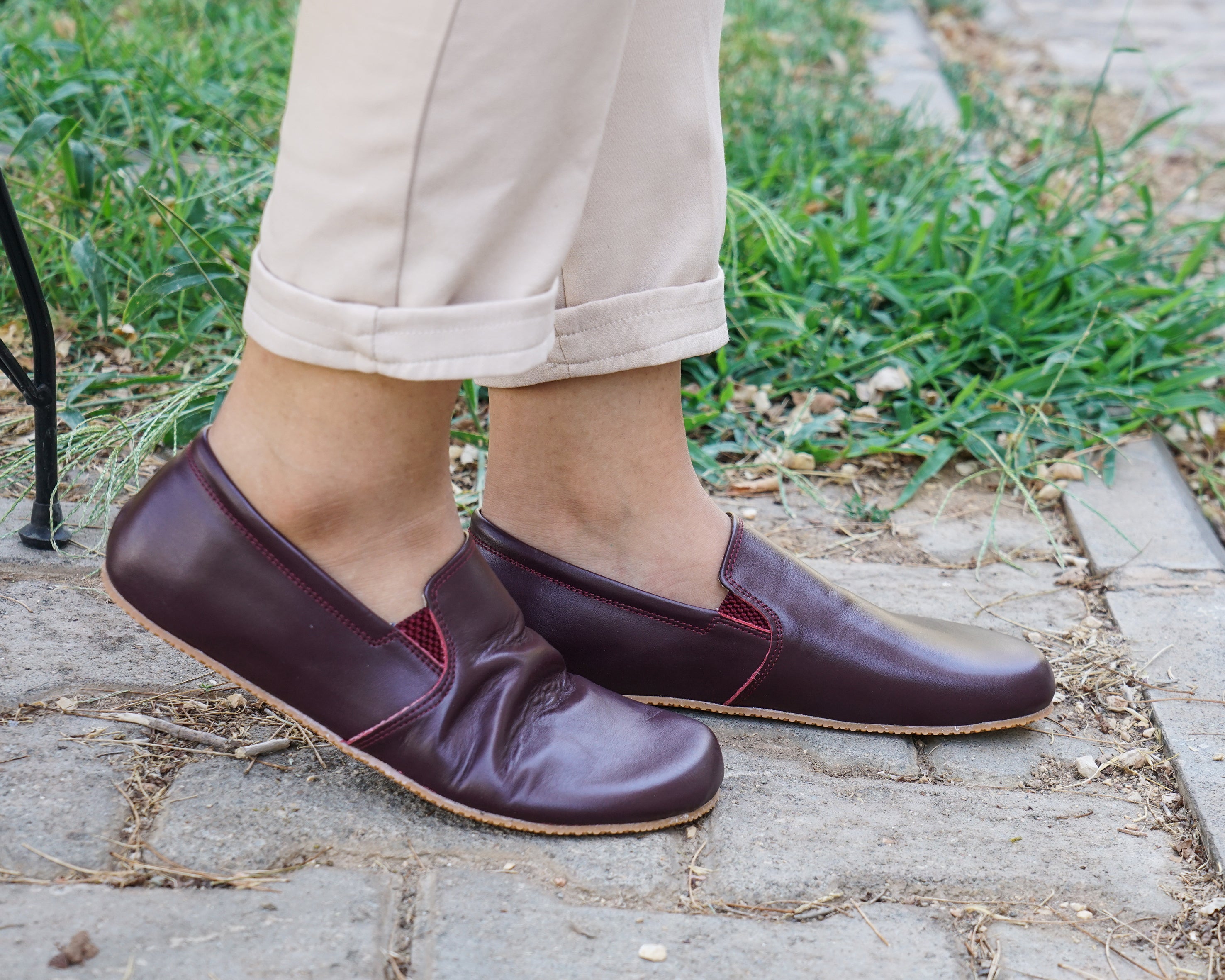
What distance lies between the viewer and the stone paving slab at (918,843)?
3.25 feet

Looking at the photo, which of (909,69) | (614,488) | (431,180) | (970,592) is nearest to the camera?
(431,180)

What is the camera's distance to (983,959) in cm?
91

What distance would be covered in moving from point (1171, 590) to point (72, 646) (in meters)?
1.42

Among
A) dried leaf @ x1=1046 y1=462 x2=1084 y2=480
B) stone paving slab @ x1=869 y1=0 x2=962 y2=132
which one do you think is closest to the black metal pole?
dried leaf @ x1=1046 y1=462 x2=1084 y2=480

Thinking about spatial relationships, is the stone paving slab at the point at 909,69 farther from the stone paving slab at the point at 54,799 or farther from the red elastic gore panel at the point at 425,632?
the stone paving slab at the point at 54,799

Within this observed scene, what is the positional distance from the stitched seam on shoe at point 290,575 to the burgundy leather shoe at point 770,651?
Result: 238 millimetres

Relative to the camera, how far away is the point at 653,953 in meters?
0.88

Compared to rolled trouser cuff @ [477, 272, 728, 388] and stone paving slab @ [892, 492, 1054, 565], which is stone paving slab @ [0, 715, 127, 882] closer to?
rolled trouser cuff @ [477, 272, 728, 388]

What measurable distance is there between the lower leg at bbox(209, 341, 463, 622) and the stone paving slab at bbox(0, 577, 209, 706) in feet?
1.14

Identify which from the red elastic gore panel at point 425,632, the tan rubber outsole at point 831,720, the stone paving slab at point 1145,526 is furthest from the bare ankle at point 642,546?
the stone paving slab at point 1145,526

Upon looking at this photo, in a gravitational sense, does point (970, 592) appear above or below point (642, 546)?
below

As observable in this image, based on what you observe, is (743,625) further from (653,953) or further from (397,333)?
(397,333)

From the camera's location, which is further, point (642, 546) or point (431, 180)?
point (642, 546)

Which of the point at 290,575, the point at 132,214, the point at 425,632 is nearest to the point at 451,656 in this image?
the point at 425,632
